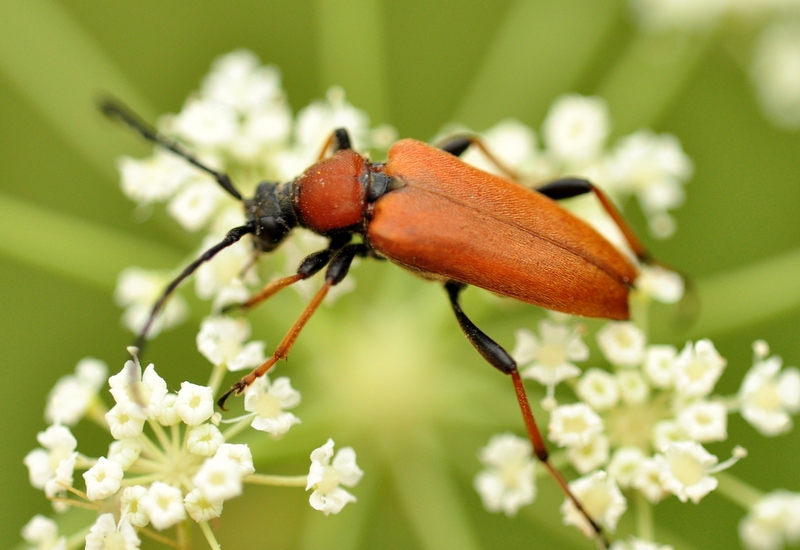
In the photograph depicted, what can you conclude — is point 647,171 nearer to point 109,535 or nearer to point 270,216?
point 270,216

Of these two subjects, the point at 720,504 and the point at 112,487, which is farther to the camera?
the point at 720,504

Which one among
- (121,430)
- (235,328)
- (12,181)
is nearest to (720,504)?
→ (235,328)

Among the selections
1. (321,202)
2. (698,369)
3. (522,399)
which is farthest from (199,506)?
(698,369)

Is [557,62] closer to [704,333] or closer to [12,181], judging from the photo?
[704,333]

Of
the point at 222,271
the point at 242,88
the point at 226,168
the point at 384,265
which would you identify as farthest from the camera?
the point at 384,265

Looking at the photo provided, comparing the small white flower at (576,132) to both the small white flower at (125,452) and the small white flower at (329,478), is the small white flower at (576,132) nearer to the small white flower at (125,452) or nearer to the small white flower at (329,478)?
the small white flower at (329,478)
